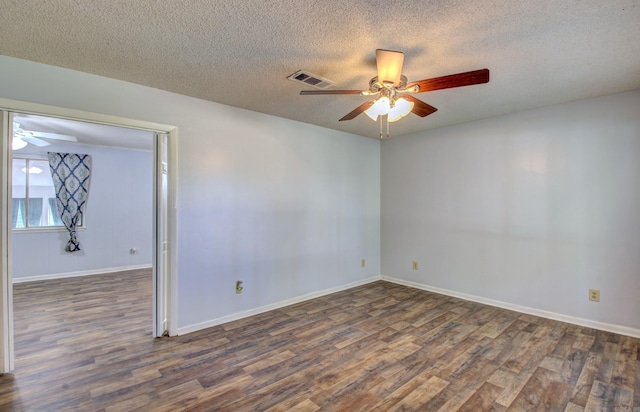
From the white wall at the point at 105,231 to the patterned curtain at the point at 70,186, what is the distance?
0.10 m

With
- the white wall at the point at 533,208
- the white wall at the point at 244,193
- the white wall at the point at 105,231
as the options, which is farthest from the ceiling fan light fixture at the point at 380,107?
the white wall at the point at 105,231

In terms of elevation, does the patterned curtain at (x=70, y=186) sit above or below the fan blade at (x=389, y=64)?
below

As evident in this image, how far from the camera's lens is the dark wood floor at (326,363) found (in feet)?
6.41

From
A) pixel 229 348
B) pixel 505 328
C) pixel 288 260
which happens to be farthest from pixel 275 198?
pixel 505 328

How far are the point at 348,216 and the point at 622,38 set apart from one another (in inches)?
128

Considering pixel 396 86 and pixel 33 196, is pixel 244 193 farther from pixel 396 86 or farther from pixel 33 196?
pixel 33 196

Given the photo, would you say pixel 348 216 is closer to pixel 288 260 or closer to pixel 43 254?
pixel 288 260

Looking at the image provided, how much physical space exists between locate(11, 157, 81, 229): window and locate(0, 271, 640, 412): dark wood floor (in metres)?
2.18

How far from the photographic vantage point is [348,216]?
178 inches

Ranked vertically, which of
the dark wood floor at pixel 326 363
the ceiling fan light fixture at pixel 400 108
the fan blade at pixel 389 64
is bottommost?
the dark wood floor at pixel 326 363

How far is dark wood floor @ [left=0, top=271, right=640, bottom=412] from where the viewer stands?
77.0 inches

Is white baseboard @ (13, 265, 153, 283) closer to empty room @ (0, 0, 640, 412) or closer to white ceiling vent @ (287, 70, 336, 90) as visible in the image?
empty room @ (0, 0, 640, 412)

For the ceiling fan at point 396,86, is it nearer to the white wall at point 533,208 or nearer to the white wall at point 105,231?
the white wall at point 533,208

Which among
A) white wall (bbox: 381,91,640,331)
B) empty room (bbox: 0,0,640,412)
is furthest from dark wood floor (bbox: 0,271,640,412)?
white wall (bbox: 381,91,640,331)
